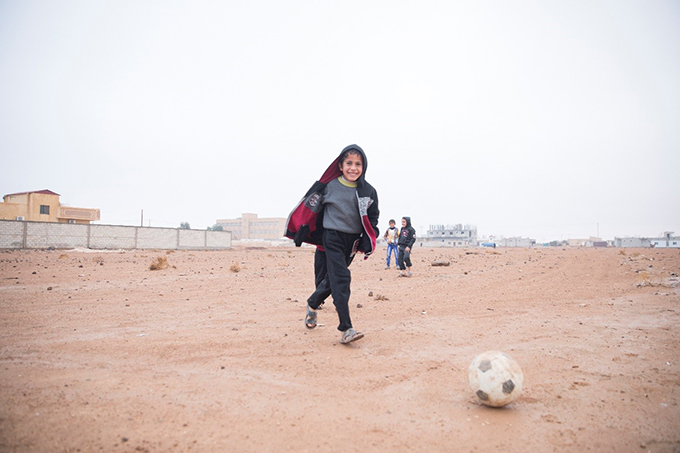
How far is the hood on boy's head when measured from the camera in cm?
523

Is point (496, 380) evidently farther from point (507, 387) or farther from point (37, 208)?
point (37, 208)

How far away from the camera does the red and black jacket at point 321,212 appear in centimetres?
520

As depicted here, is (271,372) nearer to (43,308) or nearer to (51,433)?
(51,433)

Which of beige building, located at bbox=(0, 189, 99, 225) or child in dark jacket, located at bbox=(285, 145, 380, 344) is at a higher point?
beige building, located at bbox=(0, 189, 99, 225)

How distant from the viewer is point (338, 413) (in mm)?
2951

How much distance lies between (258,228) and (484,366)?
135 metres

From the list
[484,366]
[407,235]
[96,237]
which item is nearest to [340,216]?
[484,366]

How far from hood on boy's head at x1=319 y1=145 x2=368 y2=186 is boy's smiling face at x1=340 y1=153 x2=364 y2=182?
0.16 feet

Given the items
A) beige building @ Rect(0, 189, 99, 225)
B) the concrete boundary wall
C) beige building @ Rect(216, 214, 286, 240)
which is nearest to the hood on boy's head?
the concrete boundary wall

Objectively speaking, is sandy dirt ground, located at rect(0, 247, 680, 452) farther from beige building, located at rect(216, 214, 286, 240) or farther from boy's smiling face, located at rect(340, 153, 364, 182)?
beige building, located at rect(216, 214, 286, 240)

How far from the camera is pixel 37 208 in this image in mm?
48938

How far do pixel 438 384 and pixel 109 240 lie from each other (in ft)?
127

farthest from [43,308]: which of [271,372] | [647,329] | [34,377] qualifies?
[647,329]

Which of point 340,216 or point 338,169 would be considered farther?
point 338,169
